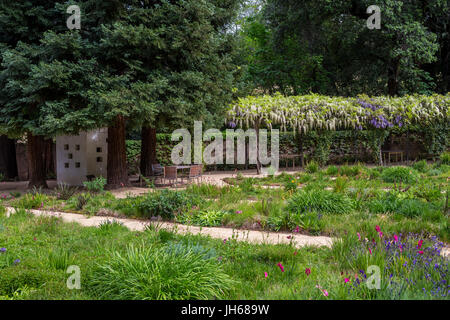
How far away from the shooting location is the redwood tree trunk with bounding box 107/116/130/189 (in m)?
11.0

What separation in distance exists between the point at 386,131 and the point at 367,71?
689 centimetres

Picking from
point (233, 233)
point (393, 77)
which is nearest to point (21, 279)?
point (233, 233)

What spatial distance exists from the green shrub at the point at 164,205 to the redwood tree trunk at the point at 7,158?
1118cm

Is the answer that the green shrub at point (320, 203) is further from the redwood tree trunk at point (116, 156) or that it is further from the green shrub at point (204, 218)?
the redwood tree trunk at point (116, 156)

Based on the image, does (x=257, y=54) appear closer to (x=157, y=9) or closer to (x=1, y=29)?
(x=157, y=9)

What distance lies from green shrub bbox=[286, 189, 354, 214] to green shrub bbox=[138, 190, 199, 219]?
6.67ft

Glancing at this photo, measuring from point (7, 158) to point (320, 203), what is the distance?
47.2 feet

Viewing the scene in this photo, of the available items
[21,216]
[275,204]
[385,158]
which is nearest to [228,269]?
[275,204]

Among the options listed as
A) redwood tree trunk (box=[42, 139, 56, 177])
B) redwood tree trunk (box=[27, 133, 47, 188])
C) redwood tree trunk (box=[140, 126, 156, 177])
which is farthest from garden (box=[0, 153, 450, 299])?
redwood tree trunk (box=[42, 139, 56, 177])

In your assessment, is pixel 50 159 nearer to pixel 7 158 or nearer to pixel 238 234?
pixel 7 158

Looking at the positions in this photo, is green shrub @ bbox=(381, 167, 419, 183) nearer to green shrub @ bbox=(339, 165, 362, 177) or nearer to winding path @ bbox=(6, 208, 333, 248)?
green shrub @ bbox=(339, 165, 362, 177)

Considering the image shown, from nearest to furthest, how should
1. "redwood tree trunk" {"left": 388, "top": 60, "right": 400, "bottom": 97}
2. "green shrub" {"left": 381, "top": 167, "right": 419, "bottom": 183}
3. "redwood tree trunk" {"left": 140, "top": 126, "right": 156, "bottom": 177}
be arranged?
"green shrub" {"left": 381, "top": 167, "right": 419, "bottom": 183}
"redwood tree trunk" {"left": 140, "top": 126, "right": 156, "bottom": 177}
"redwood tree trunk" {"left": 388, "top": 60, "right": 400, "bottom": 97}

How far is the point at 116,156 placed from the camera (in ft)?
36.2

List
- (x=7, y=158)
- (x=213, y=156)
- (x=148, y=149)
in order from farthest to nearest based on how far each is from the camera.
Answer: (x=213, y=156) < (x=7, y=158) < (x=148, y=149)
